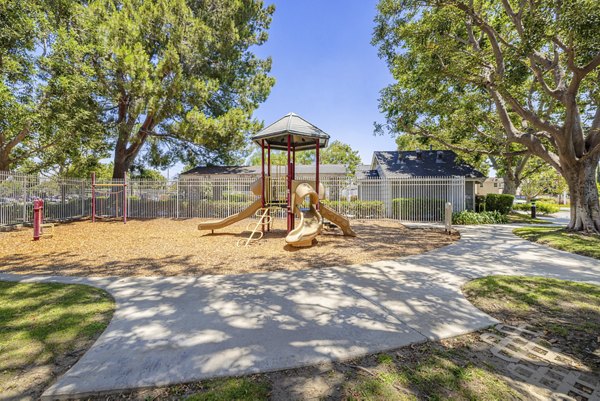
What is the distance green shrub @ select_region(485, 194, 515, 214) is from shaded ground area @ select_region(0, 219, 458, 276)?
10.1 m

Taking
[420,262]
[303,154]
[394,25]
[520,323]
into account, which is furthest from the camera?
[303,154]

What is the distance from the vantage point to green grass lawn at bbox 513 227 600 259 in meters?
7.50

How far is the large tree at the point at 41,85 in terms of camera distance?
1060 centimetres

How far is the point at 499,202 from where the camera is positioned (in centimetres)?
1769

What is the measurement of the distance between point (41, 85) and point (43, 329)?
14524 millimetres

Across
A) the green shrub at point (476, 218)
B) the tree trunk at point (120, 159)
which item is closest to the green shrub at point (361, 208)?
the green shrub at point (476, 218)

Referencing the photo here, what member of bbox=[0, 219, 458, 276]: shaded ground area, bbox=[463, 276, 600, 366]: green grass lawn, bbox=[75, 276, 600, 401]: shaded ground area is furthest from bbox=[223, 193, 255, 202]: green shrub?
bbox=[75, 276, 600, 401]: shaded ground area

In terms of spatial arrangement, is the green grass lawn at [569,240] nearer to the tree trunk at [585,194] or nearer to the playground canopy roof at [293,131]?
the tree trunk at [585,194]

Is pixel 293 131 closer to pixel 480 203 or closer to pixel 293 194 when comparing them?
pixel 293 194

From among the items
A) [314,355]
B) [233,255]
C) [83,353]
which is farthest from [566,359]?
[233,255]

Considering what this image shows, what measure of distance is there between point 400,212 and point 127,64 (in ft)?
57.5

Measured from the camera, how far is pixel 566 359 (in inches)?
106

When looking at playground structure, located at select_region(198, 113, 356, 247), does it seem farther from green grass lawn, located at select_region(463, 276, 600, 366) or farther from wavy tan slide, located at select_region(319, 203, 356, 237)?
green grass lawn, located at select_region(463, 276, 600, 366)

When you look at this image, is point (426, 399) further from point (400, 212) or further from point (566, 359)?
point (400, 212)
